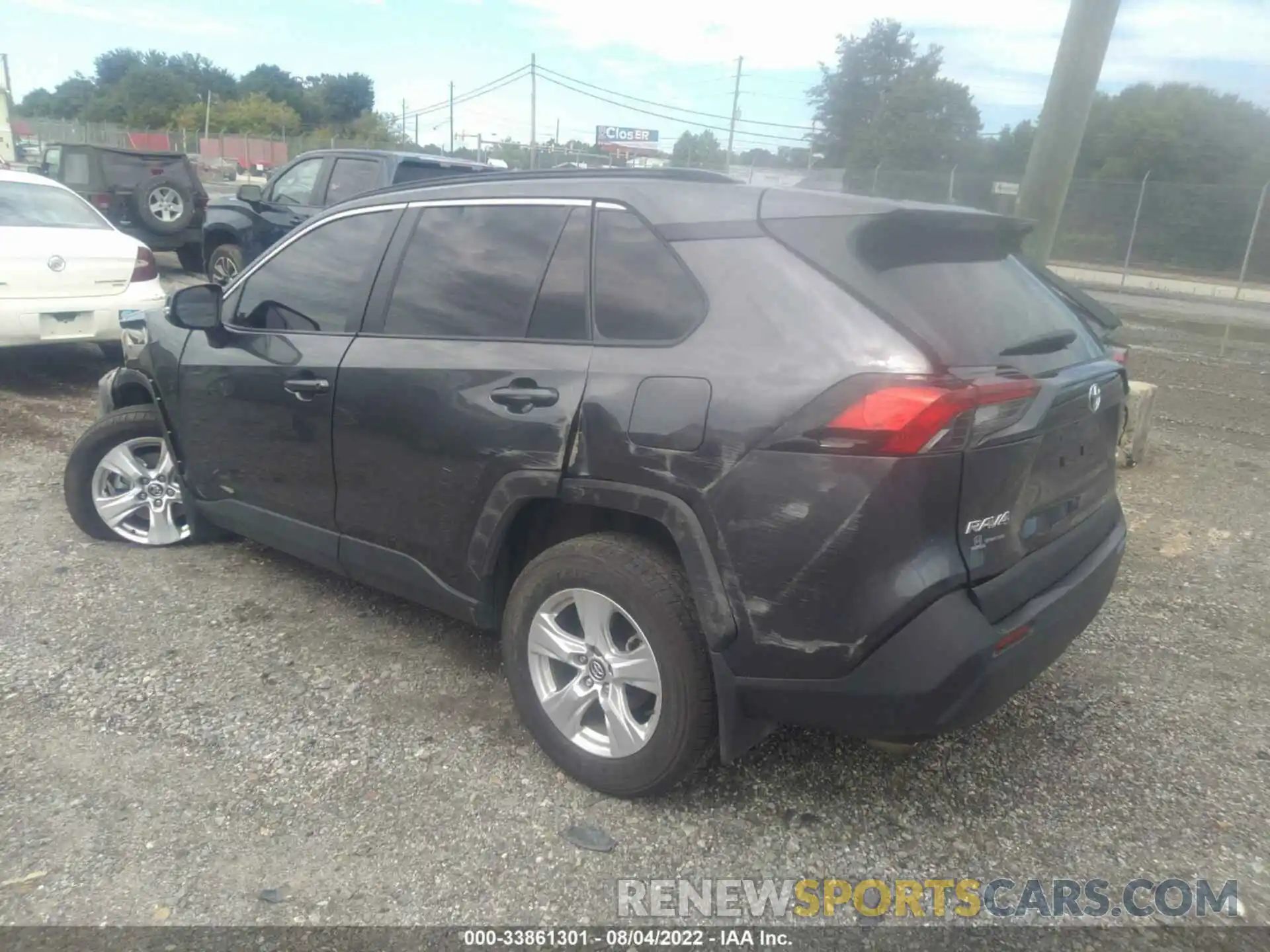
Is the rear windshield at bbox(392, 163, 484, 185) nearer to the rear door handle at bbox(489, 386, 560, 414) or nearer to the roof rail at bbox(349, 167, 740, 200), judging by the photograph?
the roof rail at bbox(349, 167, 740, 200)

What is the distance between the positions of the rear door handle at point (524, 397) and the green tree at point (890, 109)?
4110cm

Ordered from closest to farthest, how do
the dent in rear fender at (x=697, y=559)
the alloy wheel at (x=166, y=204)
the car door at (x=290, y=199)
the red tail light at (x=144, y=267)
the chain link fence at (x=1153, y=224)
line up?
1. the dent in rear fender at (x=697, y=559)
2. the red tail light at (x=144, y=267)
3. the car door at (x=290, y=199)
4. the alloy wheel at (x=166, y=204)
5. the chain link fence at (x=1153, y=224)

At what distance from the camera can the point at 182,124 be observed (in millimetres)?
75688

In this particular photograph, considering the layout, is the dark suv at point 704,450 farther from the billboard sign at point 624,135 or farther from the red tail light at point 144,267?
the billboard sign at point 624,135

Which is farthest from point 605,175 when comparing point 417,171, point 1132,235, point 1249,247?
point 1132,235

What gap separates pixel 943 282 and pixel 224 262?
1068cm

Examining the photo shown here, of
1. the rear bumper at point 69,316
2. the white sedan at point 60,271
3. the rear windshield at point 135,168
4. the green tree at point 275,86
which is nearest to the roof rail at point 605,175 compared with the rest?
the white sedan at point 60,271

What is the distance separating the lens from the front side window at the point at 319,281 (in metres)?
3.54

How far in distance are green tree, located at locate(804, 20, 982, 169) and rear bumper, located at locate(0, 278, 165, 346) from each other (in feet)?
125

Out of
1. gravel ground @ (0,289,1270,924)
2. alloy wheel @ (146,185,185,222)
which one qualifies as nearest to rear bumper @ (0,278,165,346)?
gravel ground @ (0,289,1270,924)

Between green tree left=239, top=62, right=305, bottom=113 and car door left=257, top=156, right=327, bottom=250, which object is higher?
green tree left=239, top=62, right=305, bottom=113

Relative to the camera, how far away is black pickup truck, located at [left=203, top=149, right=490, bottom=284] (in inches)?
378

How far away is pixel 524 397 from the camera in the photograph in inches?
114

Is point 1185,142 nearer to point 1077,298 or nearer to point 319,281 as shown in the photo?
point 1077,298
